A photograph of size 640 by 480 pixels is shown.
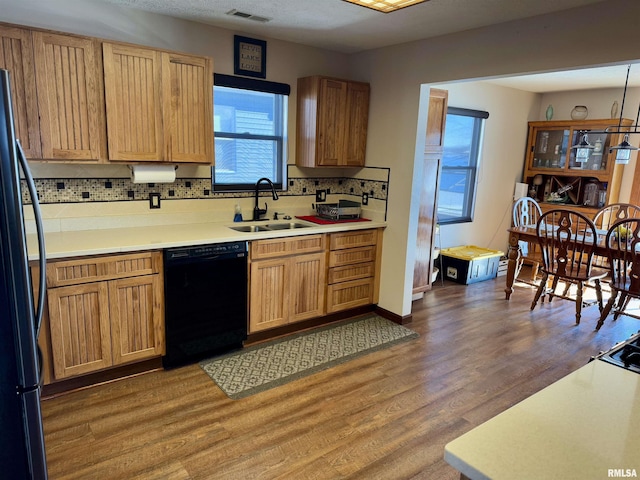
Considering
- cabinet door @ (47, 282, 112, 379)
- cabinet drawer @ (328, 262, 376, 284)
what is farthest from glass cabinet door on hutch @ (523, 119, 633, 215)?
cabinet door @ (47, 282, 112, 379)

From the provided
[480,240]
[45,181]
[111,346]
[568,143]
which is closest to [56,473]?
[111,346]

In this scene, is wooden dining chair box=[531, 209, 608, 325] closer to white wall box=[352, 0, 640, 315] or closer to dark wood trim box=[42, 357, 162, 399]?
white wall box=[352, 0, 640, 315]

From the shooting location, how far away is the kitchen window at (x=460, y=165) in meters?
5.43

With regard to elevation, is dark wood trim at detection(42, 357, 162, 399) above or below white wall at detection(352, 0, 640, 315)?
below

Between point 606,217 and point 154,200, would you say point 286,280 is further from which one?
point 606,217

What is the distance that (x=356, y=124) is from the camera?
13.4ft

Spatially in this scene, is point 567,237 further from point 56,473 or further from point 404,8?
point 56,473

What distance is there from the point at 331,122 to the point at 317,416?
98.0 inches

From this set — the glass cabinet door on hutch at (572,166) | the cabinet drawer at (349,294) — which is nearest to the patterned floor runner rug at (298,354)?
the cabinet drawer at (349,294)

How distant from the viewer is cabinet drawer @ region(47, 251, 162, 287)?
2.48m

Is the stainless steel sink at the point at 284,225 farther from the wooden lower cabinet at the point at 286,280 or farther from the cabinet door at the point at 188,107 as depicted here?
the cabinet door at the point at 188,107

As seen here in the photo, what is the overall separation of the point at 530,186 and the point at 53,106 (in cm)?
608

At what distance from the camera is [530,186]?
21.0ft

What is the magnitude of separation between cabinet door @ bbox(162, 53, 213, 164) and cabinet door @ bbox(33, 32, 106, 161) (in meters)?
0.43
